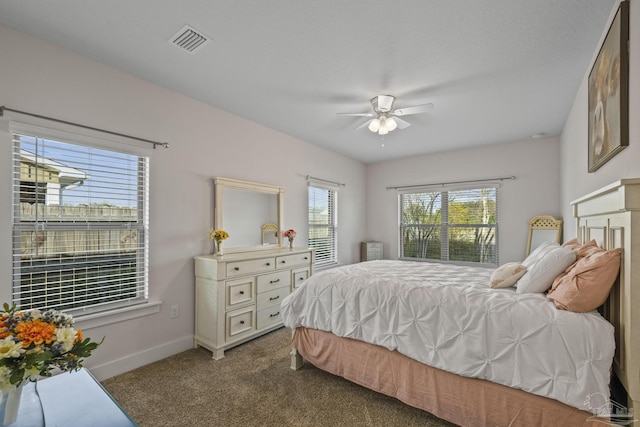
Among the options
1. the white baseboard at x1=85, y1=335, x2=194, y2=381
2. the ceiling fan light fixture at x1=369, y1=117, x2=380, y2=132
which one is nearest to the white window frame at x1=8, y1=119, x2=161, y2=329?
the white baseboard at x1=85, y1=335, x2=194, y2=381

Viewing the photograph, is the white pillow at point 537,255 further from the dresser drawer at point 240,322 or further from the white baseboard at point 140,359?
the white baseboard at point 140,359

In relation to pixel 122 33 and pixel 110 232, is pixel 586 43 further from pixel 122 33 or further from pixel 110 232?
pixel 110 232

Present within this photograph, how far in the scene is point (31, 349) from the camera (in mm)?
972

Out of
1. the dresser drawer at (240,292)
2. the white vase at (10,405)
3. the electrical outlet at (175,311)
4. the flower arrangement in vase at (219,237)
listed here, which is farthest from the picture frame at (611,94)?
the electrical outlet at (175,311)

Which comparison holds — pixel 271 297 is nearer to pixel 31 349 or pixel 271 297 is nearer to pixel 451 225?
pixel 31 349

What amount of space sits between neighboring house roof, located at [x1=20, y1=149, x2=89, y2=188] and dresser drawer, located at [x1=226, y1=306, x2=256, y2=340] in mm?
1731

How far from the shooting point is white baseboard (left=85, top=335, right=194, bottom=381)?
2.39 metres

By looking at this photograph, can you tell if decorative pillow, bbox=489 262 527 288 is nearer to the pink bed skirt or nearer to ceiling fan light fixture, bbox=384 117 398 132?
the pink bed skirt

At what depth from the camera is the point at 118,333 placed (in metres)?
2.50

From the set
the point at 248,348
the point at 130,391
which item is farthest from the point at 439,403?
the point at 130,391

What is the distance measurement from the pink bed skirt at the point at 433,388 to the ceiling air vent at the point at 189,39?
94.3 inches

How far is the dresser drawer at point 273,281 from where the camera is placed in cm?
327

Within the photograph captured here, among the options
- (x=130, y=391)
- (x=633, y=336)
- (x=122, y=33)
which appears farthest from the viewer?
(x=130, y=391)

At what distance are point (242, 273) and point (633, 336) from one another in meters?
2.80
